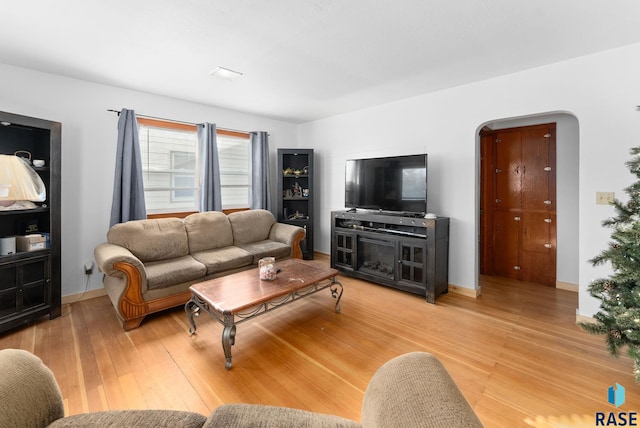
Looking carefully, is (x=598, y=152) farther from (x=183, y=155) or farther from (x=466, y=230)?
(x=183, y=155)

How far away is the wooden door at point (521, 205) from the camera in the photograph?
138 inches

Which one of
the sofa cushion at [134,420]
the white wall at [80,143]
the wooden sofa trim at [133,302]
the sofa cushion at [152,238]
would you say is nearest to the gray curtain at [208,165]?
the sofa cushion at [152,238]

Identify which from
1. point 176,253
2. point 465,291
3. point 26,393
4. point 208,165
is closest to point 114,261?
point 176,253

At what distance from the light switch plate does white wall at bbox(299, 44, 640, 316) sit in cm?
4

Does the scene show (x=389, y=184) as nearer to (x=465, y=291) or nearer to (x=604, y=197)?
(x=465, y=291)

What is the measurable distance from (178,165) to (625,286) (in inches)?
182

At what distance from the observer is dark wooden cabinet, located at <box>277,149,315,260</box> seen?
15.3 feet

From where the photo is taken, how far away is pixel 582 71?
8.13ft

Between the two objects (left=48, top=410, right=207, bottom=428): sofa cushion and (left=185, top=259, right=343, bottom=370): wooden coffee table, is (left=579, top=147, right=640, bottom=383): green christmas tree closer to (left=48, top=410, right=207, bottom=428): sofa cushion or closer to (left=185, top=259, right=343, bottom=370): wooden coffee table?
(left=185, top=259, right=343, bottom=370): wooden coffee table

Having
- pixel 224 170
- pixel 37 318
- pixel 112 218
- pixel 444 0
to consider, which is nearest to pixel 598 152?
pixel 444 0

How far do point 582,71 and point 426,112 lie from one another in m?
1.44

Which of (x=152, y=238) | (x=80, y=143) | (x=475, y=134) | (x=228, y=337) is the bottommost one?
(x=228, y=337)

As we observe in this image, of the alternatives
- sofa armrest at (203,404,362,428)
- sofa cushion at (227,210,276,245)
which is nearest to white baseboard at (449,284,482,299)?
sofa cushion at (227,210,276,245)

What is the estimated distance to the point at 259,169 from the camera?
4.56 m
